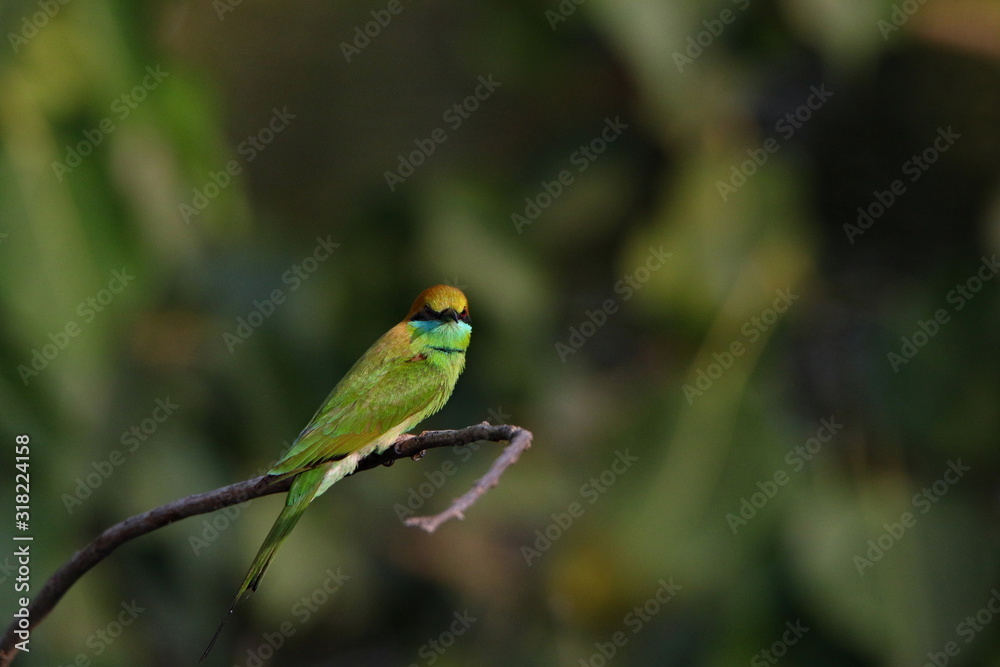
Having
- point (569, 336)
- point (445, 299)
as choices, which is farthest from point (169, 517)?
point (569, 336)

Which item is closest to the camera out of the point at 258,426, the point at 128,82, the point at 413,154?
the point at 128,82

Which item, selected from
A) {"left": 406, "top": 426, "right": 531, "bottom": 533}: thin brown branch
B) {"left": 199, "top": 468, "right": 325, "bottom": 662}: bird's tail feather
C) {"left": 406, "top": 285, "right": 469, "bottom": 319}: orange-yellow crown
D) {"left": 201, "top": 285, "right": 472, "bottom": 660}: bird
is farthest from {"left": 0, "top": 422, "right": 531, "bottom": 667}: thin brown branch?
{"left": 406, "top": 285, "right": 469, "bottom": 319}: orange-yellow crown

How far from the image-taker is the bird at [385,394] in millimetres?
1539

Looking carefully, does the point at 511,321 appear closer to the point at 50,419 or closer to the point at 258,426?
the point at 258,426

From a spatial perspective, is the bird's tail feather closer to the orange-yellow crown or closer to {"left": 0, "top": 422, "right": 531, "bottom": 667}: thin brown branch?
{"left": 0, "top": 422, "right": 531, "bottom": 667}: thin brown branch

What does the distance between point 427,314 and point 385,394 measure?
146 mm

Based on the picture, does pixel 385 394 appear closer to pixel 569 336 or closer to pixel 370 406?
pixel 370 406

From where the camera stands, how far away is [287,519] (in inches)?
58.4

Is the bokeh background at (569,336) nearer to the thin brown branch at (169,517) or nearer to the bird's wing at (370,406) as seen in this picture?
the bird's wing at (370,406)

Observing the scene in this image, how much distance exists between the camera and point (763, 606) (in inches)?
117

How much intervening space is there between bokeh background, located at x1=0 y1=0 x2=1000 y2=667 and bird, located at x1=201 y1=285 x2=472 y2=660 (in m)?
0.83

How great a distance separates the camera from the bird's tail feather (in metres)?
1.38

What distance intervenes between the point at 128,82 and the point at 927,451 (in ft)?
7.69

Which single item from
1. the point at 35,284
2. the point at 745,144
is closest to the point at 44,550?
the point at 35,284
